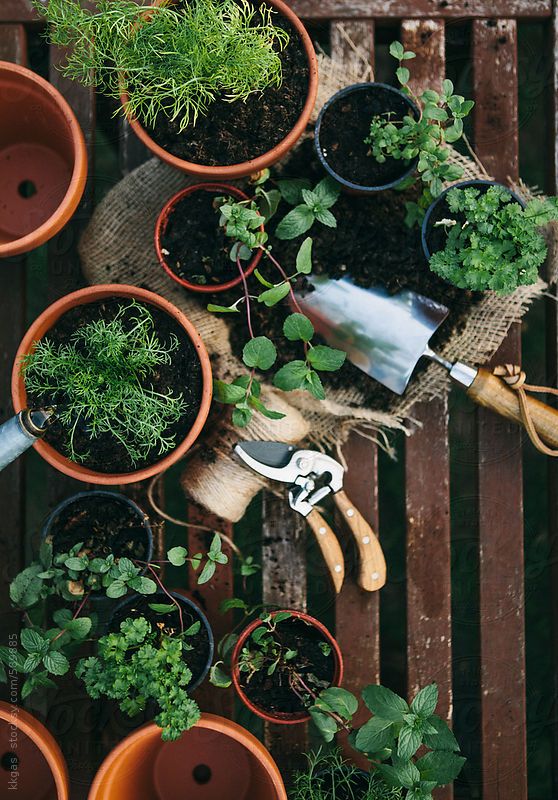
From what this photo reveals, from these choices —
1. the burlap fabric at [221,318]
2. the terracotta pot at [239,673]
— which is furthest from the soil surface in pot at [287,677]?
the burlap fabric at [221,318]

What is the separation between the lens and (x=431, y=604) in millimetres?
1227

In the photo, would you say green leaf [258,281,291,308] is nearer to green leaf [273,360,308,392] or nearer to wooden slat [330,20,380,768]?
green leaf [273,360,308,392]

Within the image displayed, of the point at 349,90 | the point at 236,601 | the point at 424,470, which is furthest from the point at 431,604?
the point at 349,90

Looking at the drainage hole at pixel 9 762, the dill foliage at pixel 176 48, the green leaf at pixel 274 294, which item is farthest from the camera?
the drainage hole at pixel 9 762

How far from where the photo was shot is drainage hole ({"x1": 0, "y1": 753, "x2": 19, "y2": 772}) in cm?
118

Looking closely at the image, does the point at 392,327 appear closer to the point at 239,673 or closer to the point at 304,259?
the point at 304,259

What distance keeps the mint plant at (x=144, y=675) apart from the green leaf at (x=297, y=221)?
0.62 m

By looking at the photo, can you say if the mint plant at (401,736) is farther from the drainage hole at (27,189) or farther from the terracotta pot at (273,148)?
the drainage hole at (27,189)

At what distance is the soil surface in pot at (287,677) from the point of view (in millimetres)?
1140

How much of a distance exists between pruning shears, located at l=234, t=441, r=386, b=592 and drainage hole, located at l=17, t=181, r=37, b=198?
0.58 meters

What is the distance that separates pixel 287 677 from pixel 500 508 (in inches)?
17.6

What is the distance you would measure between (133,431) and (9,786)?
2.10 feet

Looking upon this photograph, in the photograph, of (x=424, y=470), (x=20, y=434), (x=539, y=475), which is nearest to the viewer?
(x=20, y=434)

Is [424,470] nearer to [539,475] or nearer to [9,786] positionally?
[539,475]
